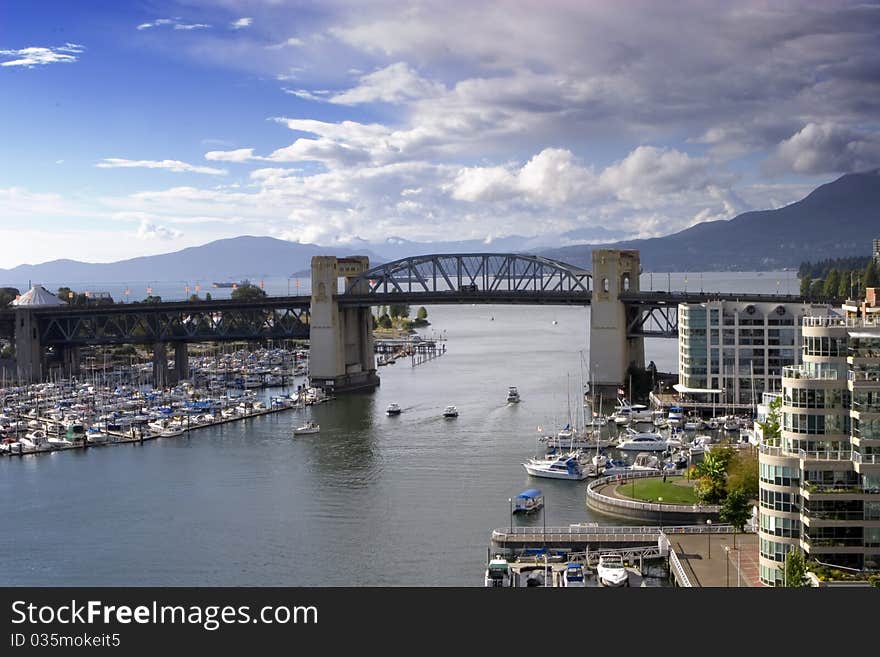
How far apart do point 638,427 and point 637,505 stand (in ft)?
33.7

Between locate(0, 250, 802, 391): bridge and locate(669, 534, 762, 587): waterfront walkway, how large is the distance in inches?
776

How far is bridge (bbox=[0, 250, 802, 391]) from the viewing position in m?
36.4

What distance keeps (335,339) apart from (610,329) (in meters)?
10.2

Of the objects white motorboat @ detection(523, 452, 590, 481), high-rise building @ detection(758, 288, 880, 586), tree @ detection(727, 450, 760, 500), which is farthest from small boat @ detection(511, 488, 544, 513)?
high-rise building @ detection(758, 288, 880, 586)

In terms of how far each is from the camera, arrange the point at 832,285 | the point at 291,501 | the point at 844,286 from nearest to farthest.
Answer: the point at 291,501
the point at 844,286
the point at 832,285

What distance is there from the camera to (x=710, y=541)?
50.8 feet

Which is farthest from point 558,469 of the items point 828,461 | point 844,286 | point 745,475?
point 844,286

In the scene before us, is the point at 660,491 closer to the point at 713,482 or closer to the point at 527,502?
the point at 713,482

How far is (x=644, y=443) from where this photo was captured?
25516 millimetres

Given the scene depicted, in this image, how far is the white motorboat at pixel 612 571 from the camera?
14656mm

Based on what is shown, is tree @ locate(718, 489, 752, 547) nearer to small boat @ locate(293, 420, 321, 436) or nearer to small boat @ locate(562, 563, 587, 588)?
small boat @ locate(562, 563, 587, 588)

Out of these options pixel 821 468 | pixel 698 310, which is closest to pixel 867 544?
pixel 821 468
